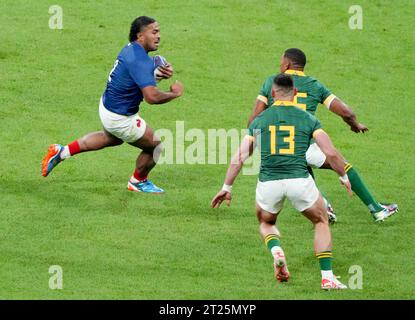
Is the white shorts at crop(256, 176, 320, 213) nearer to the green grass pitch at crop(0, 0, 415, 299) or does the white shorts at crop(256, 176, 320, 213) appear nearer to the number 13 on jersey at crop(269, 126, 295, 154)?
the number 13 on jersey at crop(269, 126, 295, 154)

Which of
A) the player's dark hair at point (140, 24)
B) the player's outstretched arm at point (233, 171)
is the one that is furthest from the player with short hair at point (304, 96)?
the player's dark hair at point (140, 24)

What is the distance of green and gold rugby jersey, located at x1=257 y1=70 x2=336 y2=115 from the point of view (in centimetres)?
1409

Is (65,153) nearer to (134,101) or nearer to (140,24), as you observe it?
(134,101)

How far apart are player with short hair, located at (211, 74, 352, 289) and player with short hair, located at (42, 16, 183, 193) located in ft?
9.59

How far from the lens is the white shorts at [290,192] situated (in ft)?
39.9

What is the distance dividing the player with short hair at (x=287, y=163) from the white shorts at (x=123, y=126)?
11.1 feet

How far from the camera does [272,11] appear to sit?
23.1 metres

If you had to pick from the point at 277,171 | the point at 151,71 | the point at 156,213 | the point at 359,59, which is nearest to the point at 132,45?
the point at 151,71

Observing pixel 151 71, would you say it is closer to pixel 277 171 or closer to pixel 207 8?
pixel 277 171

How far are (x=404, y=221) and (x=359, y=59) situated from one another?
24.5 feet

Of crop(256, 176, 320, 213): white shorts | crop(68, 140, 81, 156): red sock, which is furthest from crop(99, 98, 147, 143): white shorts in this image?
crop(256, 176, 320, 213): white shorts

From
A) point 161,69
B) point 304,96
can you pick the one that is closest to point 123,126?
point 161,69

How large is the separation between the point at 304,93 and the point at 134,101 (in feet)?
8.16

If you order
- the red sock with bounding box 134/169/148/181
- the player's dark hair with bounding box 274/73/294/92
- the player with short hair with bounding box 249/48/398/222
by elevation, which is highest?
the player with short hair with bounding box 249/48/398/222
